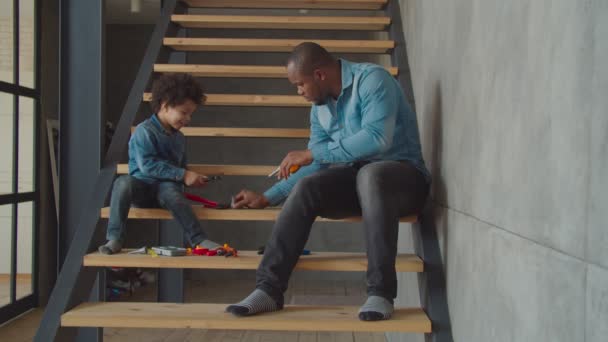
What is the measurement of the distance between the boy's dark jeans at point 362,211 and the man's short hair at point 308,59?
1.09ft

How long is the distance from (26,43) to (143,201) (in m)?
2.40

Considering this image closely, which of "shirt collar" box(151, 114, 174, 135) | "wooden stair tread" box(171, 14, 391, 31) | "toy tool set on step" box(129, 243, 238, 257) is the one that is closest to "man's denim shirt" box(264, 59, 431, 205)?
"toy tool set on step" box(129, 243, 238, 257)

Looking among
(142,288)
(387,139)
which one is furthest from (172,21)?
(142,288)

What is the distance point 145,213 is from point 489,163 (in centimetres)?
143

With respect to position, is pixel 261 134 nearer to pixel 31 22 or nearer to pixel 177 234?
pixel 177 234

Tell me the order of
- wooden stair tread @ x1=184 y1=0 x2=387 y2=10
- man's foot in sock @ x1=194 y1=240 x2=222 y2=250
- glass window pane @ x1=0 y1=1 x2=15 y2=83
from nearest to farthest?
man's foot in sock @ x1=194 y1=240 x2=222 y2=250 → wooden stair tread @ x1=184 y1=0 x2=387 y2=10 → glass window pane @ x1=0 y1=1 x2=15 y2=83

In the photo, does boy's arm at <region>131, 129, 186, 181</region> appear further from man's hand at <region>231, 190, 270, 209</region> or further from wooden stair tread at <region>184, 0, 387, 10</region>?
wooden stair tread at <region>184, 0, 387, 10</region>

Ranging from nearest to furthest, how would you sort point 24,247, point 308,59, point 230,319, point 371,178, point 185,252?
1. point 230,319
2. point 371,178
3. point 308,59
4. point 185,252
5. point 24,247

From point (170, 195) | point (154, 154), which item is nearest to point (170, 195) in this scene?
point (170, 195)

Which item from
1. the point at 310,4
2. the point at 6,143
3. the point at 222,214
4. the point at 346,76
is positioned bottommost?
the point at 222,214

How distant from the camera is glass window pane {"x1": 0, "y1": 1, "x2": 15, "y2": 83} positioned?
4.26m

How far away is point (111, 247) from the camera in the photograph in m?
2.44

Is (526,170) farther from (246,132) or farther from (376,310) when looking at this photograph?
(246,132)

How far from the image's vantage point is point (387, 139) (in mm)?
2186
